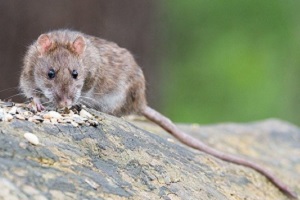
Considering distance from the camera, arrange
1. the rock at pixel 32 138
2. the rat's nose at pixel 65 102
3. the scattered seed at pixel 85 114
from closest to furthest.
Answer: the rock at pixel 32 138 < the scattered seed at pixel 85 114 < the rat's nose at pixel 65 102

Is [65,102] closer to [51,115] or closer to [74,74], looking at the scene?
→ [74,74]

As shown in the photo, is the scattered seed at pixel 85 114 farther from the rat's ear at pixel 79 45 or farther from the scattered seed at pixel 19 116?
the rat's ear at pixel 79 45

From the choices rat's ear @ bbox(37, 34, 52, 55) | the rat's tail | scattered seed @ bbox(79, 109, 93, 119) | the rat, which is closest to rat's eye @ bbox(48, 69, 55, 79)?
the rat

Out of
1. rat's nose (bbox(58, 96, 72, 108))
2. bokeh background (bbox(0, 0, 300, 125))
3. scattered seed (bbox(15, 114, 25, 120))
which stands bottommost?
scattered seed (bbox(15, 114, 25, 120))

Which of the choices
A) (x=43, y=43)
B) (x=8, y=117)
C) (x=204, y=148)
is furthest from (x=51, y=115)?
(x=204, y=148)

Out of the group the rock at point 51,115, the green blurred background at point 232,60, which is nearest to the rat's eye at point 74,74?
the rock at point 51,115

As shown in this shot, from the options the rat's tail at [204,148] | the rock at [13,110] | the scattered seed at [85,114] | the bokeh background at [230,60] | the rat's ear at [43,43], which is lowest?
the rock at [13,110]

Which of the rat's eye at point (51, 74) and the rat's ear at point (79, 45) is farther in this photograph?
the rat's ear at point (79, 45)

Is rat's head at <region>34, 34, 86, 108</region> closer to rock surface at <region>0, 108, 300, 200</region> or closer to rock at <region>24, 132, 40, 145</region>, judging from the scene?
rock surface at <region>0, 108, 300, 200</region>
